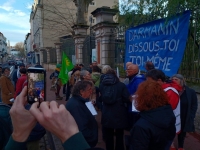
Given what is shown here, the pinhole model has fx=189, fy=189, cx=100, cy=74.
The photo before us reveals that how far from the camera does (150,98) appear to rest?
2027 millimetres

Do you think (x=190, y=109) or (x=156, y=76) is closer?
(x=156, y=76)

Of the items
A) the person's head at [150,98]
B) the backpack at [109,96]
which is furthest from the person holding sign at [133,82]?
the person's head at [150,98]

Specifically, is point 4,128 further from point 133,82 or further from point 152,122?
point 133,82

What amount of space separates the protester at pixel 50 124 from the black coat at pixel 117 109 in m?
2.50

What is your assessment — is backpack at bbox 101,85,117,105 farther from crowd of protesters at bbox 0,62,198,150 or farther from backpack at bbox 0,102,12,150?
backpack at bbox 0,102,12,150

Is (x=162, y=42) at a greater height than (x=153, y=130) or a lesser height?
Result: greater

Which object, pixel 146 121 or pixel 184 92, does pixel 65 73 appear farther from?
pixel 146 121

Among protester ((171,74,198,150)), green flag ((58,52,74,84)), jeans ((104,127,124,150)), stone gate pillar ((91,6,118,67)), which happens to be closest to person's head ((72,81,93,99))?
jeans ((104,127,124,150))

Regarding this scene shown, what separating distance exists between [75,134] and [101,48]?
820cm

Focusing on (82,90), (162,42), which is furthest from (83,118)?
(162,42)

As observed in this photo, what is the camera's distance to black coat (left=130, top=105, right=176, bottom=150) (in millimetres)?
1886

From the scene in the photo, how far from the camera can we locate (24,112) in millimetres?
941

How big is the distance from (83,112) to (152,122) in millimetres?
985

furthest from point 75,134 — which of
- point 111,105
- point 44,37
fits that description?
point 44,37
